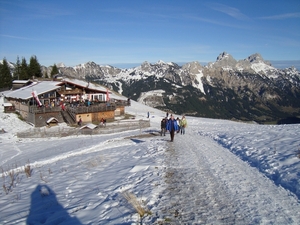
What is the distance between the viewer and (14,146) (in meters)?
34.6

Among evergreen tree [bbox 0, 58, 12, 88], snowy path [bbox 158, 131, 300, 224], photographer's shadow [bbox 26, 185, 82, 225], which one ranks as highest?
evergreen tree [bbox 0, 58, 12, 88]

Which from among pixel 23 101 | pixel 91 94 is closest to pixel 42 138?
pixel 23 101

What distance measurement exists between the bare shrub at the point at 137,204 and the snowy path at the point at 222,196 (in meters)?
0.59

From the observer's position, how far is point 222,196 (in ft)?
32.4

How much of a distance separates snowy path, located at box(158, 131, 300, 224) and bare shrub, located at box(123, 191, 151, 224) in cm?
59

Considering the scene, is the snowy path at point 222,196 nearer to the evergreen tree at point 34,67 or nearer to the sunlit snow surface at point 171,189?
the sunlit snow surface at point 171,189

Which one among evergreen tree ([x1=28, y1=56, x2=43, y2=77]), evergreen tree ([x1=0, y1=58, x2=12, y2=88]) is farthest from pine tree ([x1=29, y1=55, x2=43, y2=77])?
evergreen tree ([x1=0, y1=58, x2=12, y2=88])

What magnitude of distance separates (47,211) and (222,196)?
6.58m

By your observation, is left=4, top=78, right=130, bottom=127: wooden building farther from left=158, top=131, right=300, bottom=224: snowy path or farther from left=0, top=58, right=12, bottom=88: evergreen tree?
left=158, top=131, right=300, bottom=224: snowy path

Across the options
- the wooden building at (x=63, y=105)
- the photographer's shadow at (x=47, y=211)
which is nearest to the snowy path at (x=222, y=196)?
the photographer's shadow at (x=47, y=211)

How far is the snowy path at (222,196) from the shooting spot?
8.26 m

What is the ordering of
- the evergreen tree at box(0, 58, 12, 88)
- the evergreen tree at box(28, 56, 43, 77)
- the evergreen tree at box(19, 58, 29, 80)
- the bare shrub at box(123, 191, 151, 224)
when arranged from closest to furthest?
the bare shrub at box(123, 191, 151, 224) < the evergreen tree at box(0, 58, 12, 88) < the evergreen tree at box(19, 58, 29, 80) < the evergreen tree at box(28, 56, 43, 77)

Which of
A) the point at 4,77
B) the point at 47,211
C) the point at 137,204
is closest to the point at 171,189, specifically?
the point at 137,204

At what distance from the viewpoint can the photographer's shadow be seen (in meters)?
8.74
